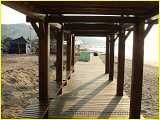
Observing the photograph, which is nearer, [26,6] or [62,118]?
[26,6]

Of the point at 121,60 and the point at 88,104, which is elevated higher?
the point at 121,60

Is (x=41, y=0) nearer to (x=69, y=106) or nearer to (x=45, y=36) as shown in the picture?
(x=45, y=36)

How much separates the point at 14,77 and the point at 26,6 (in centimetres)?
1498

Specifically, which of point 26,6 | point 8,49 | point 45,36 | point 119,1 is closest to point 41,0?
point 26,6

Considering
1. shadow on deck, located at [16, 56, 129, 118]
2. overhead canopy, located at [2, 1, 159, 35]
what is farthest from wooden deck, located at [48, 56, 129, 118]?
overhead canopy, located at [2, 1, 159, 35]

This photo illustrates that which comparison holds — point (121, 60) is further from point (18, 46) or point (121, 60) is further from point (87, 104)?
point (18, 46)

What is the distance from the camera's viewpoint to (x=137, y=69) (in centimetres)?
712

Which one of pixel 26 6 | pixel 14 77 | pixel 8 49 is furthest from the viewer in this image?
pixel 8 49

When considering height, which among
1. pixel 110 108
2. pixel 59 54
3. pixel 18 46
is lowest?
pixel 110 108

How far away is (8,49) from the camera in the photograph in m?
50.9

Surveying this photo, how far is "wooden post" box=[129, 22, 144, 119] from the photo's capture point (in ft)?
22.9

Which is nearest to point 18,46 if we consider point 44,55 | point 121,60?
point 121,60

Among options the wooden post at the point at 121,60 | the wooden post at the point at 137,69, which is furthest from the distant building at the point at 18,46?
the wooden post at the point at 137,69

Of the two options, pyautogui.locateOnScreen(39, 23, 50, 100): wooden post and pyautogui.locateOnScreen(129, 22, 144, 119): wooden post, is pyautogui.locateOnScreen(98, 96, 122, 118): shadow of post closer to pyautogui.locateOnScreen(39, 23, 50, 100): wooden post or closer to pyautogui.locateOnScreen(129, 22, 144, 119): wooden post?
pyautogui.locateOnScreen(129, 22, 144, 119): wooden post
